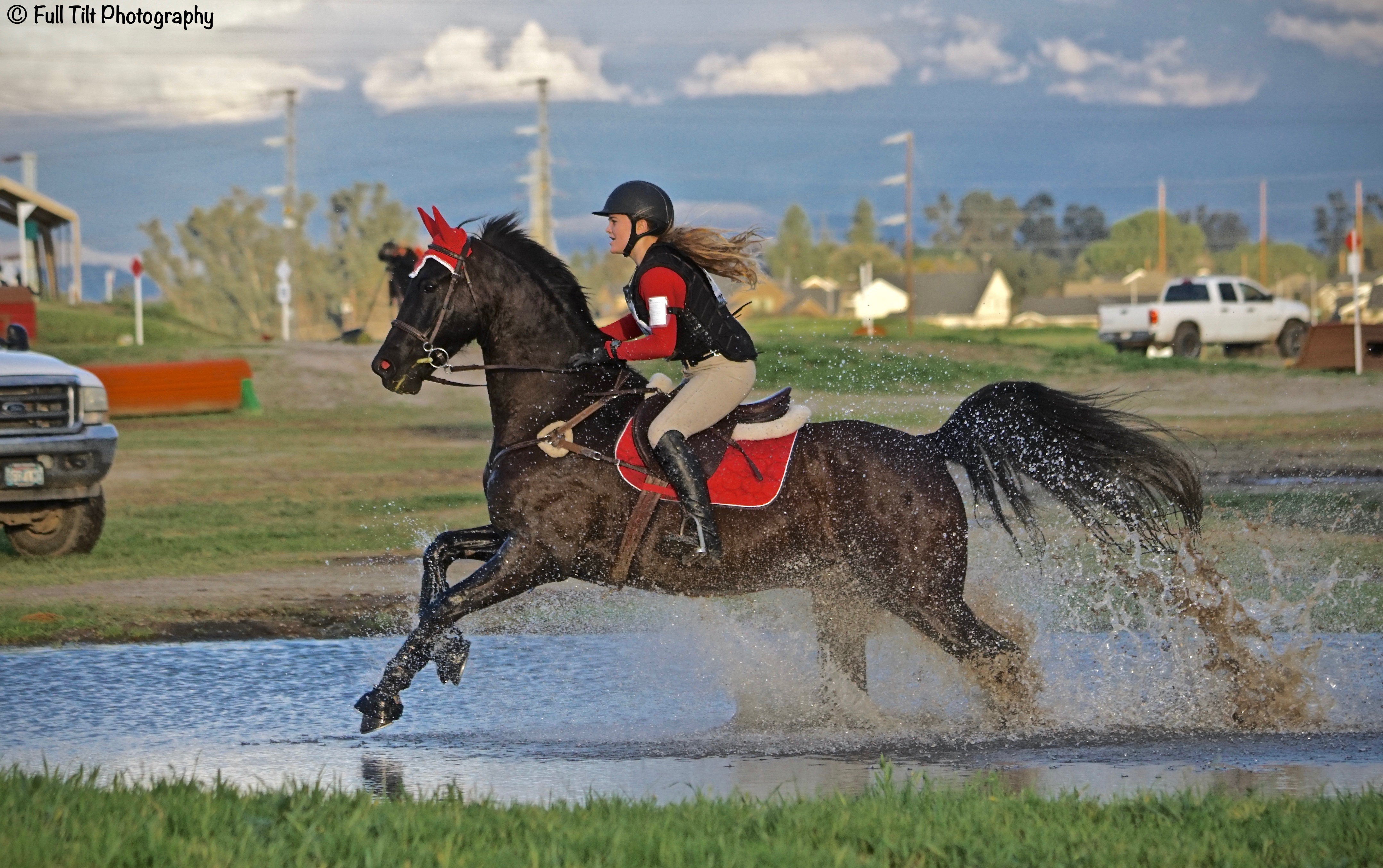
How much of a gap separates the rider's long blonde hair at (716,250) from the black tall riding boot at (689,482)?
79 cm

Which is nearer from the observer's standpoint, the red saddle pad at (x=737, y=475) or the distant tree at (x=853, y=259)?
the red saddle pad at (x=737, y=475)

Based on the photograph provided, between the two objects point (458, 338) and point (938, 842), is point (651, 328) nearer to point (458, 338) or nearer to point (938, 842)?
point (458, 338)

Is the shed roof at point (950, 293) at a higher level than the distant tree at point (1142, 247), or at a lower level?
lower

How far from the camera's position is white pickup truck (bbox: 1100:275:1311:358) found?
132ft

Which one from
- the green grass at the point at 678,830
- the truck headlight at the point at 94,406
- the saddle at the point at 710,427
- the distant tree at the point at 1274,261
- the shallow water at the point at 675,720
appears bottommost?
the shallow water at the point at 675,720

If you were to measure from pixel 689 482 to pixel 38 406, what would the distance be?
27.3 ft

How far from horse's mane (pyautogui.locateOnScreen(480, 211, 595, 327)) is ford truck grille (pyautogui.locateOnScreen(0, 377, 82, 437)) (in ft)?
23.2

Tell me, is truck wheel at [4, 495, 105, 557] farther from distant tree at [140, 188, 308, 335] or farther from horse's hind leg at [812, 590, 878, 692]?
distant tree at [140, 188, 308, 335]

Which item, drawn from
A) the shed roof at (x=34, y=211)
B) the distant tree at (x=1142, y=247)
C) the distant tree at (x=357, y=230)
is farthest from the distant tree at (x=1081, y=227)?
the shed roof at (x=34, y=211)

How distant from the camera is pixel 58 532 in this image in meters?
13.4

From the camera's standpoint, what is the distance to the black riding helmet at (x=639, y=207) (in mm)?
7094

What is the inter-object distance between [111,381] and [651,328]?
22931mm

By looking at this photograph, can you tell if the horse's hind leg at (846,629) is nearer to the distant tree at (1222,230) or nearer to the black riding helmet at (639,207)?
the black riding helmet at (639,207)

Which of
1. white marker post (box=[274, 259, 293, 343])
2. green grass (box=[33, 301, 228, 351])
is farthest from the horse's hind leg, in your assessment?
white marker post (box=[274, 259, 293, 343])
